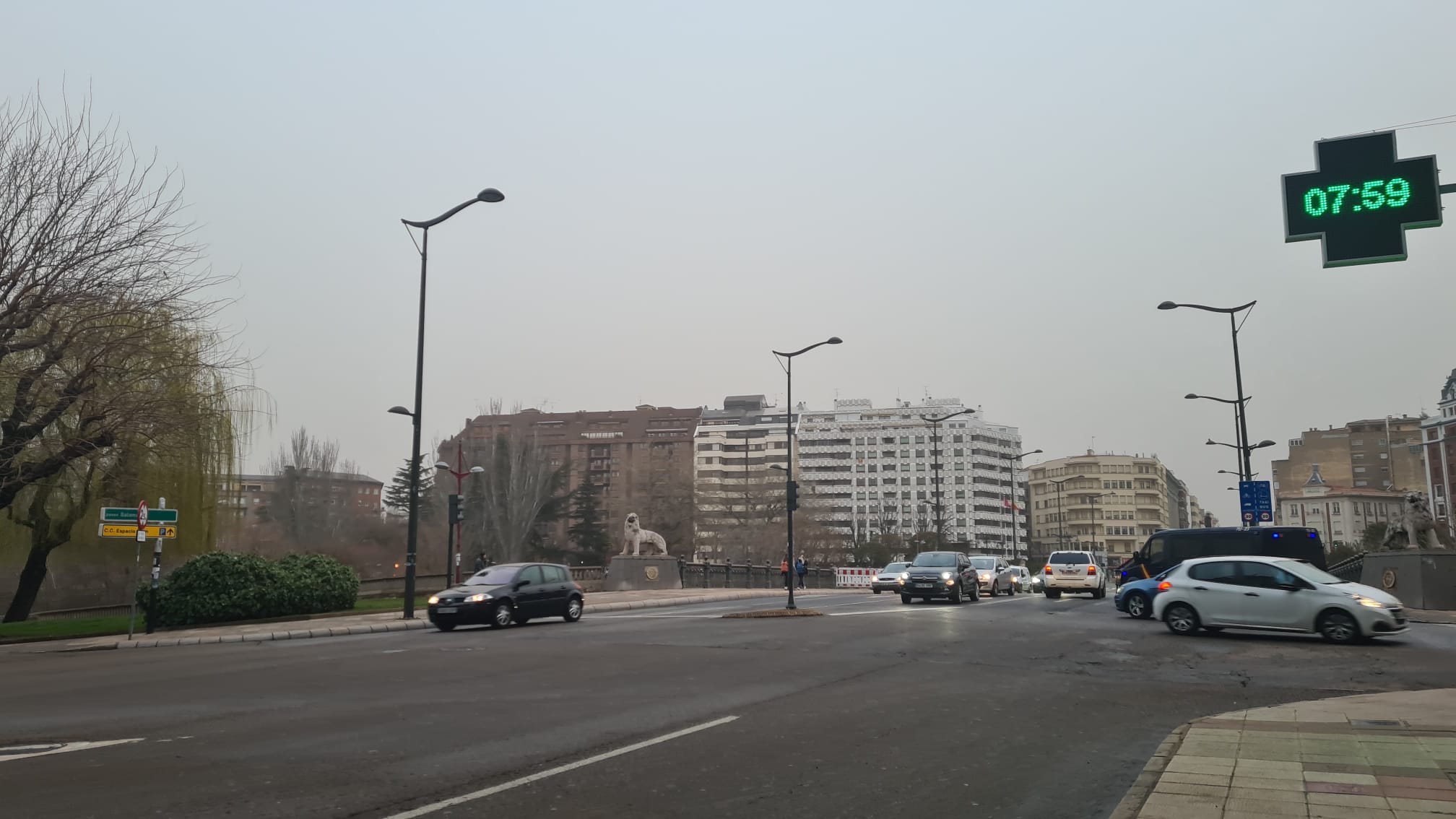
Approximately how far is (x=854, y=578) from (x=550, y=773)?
5881cm

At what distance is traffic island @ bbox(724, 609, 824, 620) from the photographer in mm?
23688

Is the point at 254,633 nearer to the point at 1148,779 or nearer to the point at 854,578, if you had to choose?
the point at 1148,779

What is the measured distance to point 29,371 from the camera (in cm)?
2188

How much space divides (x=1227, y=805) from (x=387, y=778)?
199 inches

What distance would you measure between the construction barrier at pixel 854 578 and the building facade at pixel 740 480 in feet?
30.7

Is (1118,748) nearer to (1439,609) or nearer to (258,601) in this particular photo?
(258,601)

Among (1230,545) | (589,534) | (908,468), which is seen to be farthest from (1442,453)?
(1230,545)

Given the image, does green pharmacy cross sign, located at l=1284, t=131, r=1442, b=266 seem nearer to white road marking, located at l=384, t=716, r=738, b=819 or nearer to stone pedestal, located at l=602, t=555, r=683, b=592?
white road marking, located at l=384, t=716, r=738, b=819

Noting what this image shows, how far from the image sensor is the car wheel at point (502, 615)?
878 inches

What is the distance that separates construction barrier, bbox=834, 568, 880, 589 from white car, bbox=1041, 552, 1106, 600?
89.8 feet

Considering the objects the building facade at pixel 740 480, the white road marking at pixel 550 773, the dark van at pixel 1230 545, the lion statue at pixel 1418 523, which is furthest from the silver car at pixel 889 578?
the white road marking at pixel 550 773

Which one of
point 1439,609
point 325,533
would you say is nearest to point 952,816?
point 1439,609

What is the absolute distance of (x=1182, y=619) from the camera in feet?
59.6

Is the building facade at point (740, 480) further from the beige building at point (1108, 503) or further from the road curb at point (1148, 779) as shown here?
the beige building at point (1108, 503)
